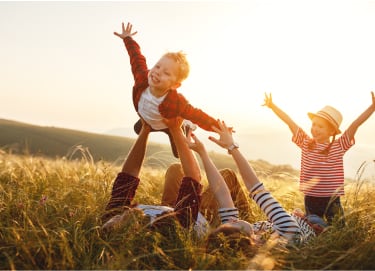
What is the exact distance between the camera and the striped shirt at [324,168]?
482cm

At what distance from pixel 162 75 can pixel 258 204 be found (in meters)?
1.58

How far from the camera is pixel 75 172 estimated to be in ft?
19.6

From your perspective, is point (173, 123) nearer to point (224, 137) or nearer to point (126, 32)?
point (224, 137)

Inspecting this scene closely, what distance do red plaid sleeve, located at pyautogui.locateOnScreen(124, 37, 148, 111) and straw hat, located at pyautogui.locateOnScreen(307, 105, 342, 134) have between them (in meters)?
2.17

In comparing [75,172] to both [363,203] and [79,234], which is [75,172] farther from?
[363,203]

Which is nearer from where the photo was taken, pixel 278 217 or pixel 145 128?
pixel 278 217

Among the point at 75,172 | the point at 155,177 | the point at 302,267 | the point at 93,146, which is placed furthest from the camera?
the point at 93,146

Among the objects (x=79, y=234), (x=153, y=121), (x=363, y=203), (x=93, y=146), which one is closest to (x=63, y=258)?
(x=79, y=234)

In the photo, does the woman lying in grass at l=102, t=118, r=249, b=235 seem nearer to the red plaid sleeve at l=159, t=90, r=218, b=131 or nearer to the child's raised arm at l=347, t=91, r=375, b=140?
the red plaid sleeve at l=159, t=90, r=218, b=131

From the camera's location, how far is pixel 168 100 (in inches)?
160

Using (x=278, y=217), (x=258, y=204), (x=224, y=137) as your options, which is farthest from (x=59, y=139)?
(x=278, y=217)

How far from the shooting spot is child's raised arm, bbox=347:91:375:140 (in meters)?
4.50

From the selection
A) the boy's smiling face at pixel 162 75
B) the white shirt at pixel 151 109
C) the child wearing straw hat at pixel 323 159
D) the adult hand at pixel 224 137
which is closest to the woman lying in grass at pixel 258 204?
the adult hand at pixel 224 137

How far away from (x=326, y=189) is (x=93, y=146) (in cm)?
4591
